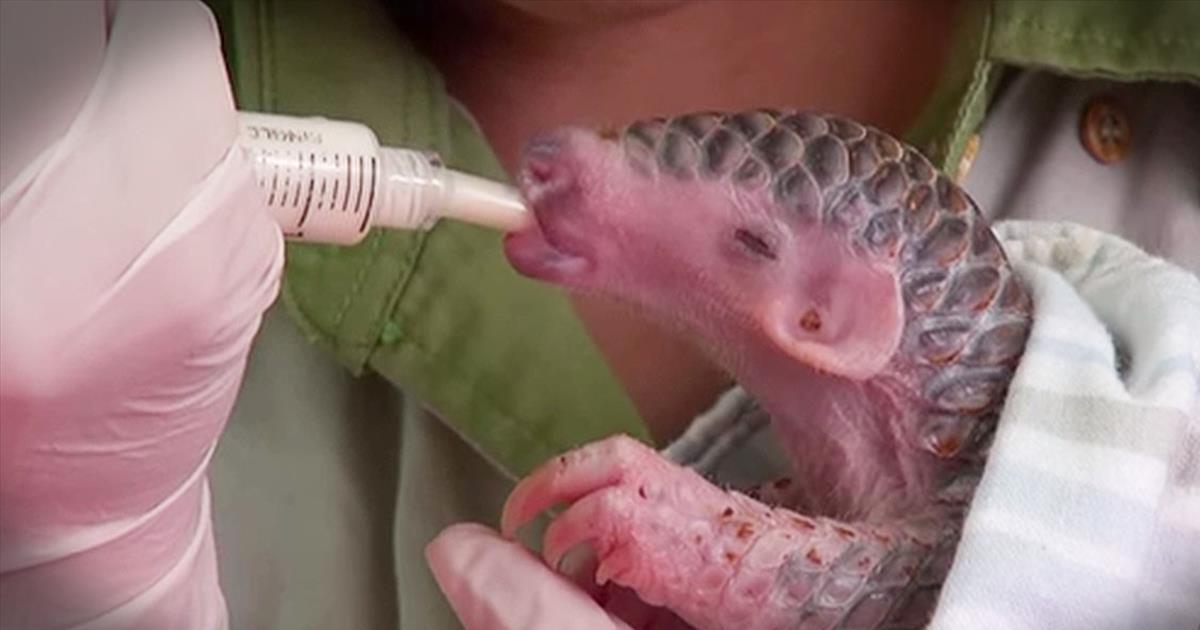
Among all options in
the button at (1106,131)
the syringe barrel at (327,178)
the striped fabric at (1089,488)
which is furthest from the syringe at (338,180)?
the button at (1106,131)

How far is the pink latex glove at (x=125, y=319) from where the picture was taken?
1.38 feet

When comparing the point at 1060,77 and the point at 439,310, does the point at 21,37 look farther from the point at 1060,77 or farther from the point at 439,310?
the point at 1060,77

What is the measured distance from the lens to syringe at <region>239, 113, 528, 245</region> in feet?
1.65

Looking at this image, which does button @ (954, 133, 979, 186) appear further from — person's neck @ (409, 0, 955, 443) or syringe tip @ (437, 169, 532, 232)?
syringe tip @ (437, 169, 532, 232)

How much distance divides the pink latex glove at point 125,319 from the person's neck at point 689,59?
300 millimetres

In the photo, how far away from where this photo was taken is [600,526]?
527mm

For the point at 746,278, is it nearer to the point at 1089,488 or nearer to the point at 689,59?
the point at 1089,488

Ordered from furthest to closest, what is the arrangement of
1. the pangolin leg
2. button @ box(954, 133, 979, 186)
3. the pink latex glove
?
1. button @ box(954, 133, 979, 186)
2. the pangolin leg
3. the pink latex glove

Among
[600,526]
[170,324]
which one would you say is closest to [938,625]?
[600,526]

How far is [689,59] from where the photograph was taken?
775 millimetres

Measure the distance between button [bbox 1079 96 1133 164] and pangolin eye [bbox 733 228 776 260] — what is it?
0.72 ft

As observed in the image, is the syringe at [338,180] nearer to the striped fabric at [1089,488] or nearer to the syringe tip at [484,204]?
the syringe tip at [484,204]

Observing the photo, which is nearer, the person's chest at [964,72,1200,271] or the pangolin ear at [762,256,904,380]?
the pangolin ear at [762,256,904,380]

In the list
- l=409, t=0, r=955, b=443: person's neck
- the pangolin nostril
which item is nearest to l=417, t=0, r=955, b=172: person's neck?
l=409, t=0, r=955, b=443: person's neck
